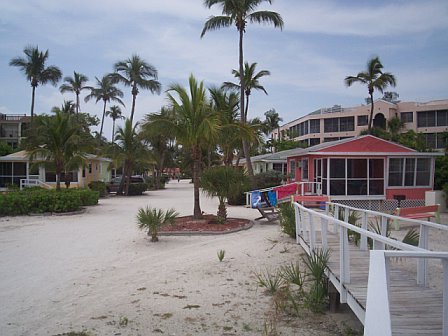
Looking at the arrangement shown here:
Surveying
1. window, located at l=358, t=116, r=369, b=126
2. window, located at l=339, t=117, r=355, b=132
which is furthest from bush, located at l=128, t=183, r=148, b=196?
window, located at l=358, t=116, r=369, b=126

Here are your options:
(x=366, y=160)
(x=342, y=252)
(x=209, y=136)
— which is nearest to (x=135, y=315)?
(x=342, y=252)

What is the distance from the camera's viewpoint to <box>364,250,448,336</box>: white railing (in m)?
2.38

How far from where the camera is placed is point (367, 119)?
5797 centimetres

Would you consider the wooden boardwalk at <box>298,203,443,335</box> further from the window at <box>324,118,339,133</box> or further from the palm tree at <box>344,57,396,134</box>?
the window at <box>324,118,339,133</box>

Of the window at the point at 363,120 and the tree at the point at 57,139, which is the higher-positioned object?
the window at the point at 363,120

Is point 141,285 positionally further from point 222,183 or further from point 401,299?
point 222,183

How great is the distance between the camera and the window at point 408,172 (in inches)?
817

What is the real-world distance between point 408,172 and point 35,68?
41.7m

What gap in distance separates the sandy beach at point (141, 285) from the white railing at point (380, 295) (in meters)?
2.13

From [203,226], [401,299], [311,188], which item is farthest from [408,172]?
[401,299]

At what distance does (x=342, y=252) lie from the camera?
17.0ft

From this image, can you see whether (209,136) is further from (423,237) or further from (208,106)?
(423,237)

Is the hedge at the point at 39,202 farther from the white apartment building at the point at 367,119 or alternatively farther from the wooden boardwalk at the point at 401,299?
the white apartment building at the point at 367,119

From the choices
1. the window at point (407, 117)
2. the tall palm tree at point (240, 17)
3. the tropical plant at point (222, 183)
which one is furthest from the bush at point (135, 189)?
the window at point (407, 117)
